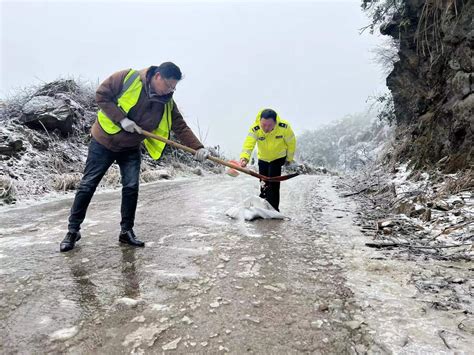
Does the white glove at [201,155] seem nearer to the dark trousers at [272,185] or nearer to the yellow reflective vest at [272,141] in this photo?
the yellow reflective vest at [272,141]

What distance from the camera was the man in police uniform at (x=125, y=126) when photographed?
10.8 ft

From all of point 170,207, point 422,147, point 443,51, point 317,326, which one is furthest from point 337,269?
point 443,51

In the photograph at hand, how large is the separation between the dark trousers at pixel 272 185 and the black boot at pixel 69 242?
274cm

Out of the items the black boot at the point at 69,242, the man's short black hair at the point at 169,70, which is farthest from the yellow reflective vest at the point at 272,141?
the black boot at the point at 69,242

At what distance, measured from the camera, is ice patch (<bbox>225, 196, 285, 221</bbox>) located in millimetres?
4666

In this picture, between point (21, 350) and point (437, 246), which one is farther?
point (437, 246)

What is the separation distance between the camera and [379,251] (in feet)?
10.5

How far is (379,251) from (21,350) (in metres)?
2.79

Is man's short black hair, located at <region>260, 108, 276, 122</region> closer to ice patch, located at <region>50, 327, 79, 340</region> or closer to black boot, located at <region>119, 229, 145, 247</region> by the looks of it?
black boot, located at <region>119, 229, 145, 247</region>

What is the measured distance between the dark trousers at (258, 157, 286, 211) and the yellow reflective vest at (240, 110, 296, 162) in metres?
0.10

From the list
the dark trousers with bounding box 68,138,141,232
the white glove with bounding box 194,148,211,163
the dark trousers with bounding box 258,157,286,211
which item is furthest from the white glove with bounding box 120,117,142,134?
the dark trousers with bounding box 258,157,286,211

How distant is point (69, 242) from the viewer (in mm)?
3219

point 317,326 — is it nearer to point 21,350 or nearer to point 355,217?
point 21,350

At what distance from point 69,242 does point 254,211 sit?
7.61 feet
